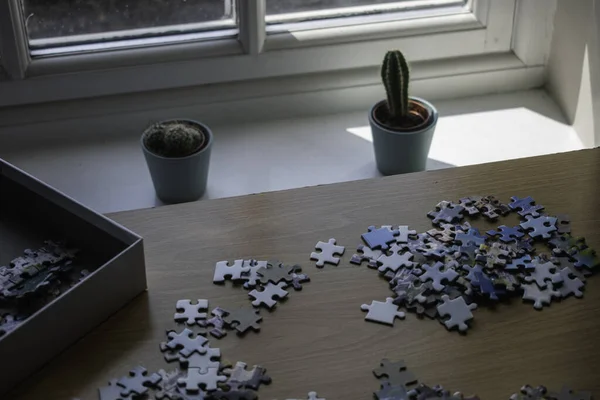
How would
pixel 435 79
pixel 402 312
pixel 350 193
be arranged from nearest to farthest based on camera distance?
pixel 402 312
pixel 350 193
pixel 435 79

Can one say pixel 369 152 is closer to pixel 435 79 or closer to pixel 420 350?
pixel 435 79

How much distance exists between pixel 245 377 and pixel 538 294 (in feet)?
1.47

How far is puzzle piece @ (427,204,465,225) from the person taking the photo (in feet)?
4.78

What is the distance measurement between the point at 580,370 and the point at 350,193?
0.49m

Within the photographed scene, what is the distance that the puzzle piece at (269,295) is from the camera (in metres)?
1.30

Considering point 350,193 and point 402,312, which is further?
point 350,193

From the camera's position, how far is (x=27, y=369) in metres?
1.18

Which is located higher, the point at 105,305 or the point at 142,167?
the point at 105,305

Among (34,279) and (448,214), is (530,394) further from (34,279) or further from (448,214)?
(34,279)

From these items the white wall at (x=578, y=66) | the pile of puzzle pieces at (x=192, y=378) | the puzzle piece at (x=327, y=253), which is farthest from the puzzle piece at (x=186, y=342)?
the white wall at (x=578, y=66)

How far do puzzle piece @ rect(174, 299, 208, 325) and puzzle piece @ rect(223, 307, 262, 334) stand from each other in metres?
0.04

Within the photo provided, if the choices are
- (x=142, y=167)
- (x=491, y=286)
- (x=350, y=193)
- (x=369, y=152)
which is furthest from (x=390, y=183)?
(x=142, y=167)

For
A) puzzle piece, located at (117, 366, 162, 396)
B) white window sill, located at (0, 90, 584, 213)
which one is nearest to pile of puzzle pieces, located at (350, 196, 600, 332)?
puzzle piece, located at (117, 366, 162, 396)

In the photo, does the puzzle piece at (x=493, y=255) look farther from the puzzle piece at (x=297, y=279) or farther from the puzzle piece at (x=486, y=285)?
the puzzle piece at (x=297, y=279)
